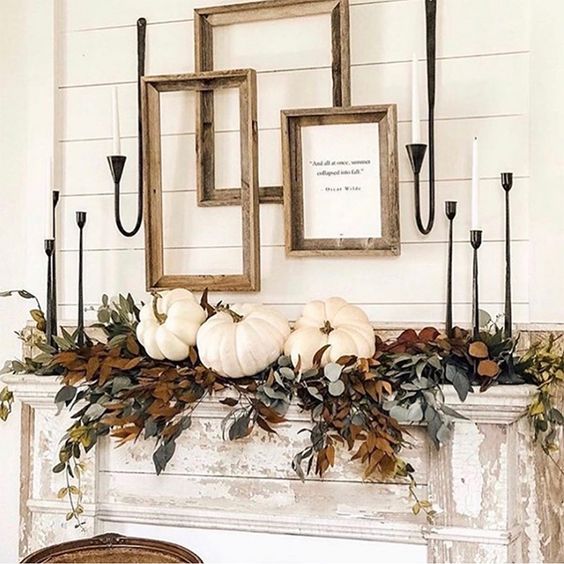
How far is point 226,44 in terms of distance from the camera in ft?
7.19

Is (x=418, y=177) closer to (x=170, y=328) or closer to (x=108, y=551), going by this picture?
(x=170, y=328)

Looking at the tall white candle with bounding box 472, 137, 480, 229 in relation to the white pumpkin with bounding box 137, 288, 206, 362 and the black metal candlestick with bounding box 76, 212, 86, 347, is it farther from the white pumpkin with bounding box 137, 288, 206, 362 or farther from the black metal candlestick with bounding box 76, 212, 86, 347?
the black metal candlestick with bounding box 76, 212, 86, 347

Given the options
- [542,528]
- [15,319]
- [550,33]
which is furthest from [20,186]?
[542,528]

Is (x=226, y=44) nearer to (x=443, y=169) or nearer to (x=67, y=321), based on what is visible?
(x=443, y=169)

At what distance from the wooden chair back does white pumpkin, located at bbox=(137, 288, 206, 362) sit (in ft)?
1.27

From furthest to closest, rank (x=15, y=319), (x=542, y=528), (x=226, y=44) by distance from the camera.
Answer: (x=15, y=319)
(x=226, y=44)
(x=542, y=528)

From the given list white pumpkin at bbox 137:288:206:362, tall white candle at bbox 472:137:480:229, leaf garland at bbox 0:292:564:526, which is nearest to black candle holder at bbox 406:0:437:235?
tall white candle at bbox 472:137:480:229

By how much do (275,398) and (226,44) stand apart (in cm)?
87

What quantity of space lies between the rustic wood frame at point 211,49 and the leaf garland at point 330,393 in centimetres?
32

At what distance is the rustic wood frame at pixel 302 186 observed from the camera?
202 centimetres

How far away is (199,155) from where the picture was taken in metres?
2.16

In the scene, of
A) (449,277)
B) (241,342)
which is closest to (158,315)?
(241,342)

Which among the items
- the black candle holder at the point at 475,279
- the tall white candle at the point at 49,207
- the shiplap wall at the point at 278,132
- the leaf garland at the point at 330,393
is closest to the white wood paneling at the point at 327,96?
the shiplap wall at the point at 278,132

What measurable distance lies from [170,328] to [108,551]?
19.2 inches
